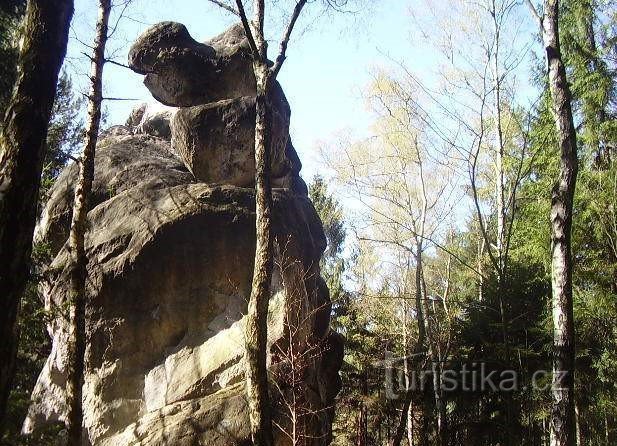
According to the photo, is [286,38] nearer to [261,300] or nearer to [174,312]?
[261,300]

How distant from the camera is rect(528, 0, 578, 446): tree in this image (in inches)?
231

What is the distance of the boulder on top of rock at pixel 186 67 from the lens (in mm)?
11766

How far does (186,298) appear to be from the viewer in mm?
8820

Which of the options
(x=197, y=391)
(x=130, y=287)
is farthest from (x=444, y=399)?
(x=130, y=287)

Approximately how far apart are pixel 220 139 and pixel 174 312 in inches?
145

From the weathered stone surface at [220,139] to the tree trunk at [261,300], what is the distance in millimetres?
3182

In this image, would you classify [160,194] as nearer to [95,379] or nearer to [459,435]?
[95,379]

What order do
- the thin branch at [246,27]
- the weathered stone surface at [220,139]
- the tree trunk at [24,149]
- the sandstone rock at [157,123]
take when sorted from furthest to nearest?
the sandstone rock at [157,123] → the weathered stone surface at [220,139] → the thin branch at [246,27] → the tree trunk at [24,149]

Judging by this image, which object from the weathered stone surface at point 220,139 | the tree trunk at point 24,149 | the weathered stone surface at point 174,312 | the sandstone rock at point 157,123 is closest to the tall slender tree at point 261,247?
the weathered stone surface at point 174,312

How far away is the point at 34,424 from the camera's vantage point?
794 centimetres

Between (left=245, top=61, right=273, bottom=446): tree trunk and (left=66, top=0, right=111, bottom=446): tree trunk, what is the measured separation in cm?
209

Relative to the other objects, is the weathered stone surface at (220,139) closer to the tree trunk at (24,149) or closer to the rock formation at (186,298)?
the rock formation at (186,298)

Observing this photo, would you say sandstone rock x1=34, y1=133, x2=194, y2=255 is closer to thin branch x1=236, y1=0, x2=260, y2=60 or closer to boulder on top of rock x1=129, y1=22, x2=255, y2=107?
boulder on top of rock x1=129, y1=22, x2=255, y2=107

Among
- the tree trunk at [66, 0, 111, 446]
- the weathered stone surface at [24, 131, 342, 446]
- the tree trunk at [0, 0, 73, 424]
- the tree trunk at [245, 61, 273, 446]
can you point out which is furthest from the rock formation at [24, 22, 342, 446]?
the tree trunk at [0, 0, 73, 424]
